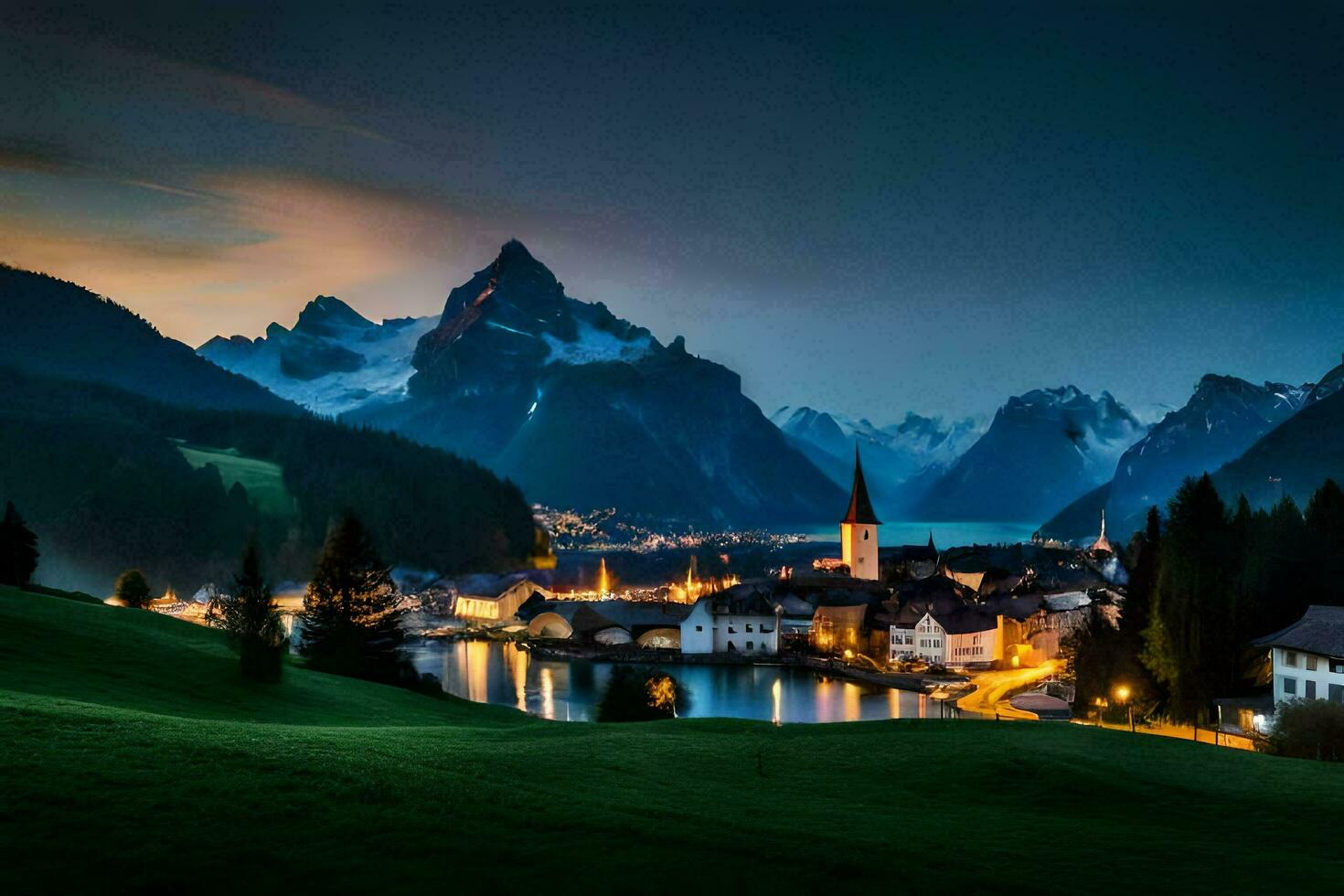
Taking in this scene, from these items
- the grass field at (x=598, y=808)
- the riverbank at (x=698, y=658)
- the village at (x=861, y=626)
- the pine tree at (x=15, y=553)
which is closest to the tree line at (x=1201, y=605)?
the village at (x=861, y=626)

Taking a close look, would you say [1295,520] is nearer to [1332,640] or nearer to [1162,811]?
[1332,640]

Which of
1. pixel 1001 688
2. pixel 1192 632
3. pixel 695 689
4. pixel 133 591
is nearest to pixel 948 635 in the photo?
pixel 1001 688

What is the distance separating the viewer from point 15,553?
52.2m

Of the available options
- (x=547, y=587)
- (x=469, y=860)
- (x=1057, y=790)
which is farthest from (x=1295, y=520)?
(x=547, y=587)

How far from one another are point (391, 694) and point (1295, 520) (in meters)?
55.1

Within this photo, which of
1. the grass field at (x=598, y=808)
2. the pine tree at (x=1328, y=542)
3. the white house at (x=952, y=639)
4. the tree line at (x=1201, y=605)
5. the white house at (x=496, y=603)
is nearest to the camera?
the grass field at (x=598, y=808)

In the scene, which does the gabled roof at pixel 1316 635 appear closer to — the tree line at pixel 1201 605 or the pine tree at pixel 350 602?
the tree line at pixel 1201 605

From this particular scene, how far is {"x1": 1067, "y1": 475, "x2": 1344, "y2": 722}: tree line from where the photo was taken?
4741 cm

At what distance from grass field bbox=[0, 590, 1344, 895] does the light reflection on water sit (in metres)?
36.5

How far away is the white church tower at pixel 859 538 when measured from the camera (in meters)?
133

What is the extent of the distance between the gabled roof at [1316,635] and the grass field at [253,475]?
13904 cm

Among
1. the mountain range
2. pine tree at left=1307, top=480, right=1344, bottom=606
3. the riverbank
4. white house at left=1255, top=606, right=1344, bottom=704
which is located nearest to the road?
the riverbank

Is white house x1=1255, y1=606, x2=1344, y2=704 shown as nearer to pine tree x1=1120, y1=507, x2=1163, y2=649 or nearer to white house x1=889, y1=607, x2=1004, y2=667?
pine tree x1=1120, y1=507, x2=1163, y2=649

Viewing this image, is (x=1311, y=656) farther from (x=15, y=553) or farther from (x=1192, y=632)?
(x=15, y=553)
